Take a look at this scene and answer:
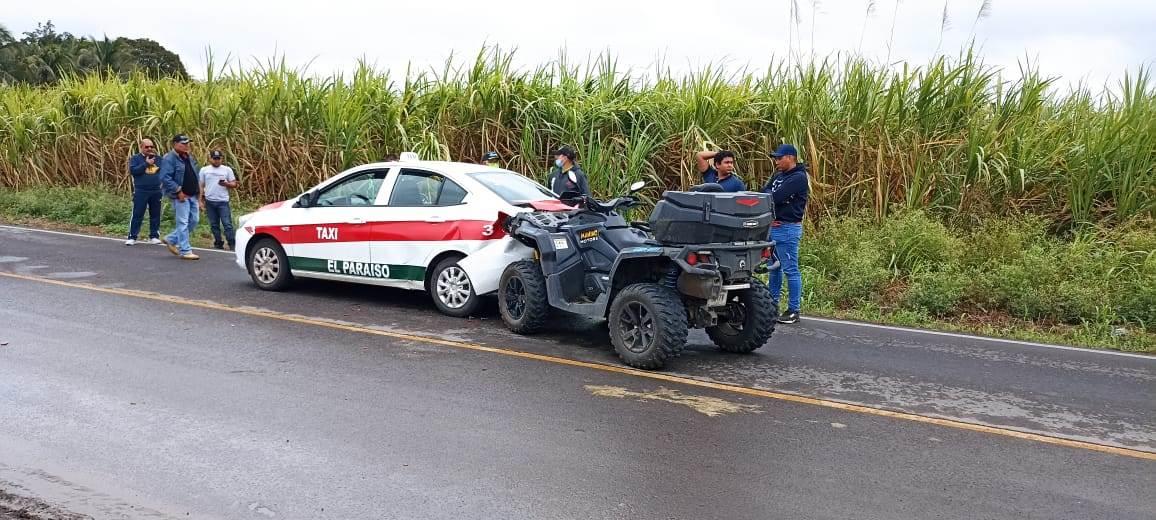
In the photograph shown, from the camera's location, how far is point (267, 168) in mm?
18234

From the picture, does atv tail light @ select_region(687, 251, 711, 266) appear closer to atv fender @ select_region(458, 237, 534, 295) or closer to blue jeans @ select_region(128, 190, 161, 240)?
atv fender @ select_region(458, 237, 534, 295)

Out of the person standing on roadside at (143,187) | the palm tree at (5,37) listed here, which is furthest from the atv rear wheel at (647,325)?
the palm tree at (5,37)

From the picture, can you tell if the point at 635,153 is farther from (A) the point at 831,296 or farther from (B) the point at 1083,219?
(B) the point at 1083,219

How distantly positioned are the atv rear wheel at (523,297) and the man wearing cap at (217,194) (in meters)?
7.27

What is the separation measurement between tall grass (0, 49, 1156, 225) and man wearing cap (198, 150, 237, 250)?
274cm

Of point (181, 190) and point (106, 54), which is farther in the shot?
point (106, 54)

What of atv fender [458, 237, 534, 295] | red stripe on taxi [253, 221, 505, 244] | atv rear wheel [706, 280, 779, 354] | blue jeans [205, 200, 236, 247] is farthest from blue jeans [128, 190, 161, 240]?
atv rear wheel [706, 280, 779, 354]

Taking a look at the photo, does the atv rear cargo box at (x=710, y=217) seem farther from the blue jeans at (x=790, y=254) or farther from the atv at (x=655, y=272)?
the blue jeans at (x=790, y=254)

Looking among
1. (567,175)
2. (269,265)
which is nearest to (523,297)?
(567,175)

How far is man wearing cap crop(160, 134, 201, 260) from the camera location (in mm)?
13727

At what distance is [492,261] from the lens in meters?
9.07

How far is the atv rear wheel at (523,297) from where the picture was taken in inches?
332

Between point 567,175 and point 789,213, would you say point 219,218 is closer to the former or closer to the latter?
point 567,175

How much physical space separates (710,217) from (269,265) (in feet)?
18.2
